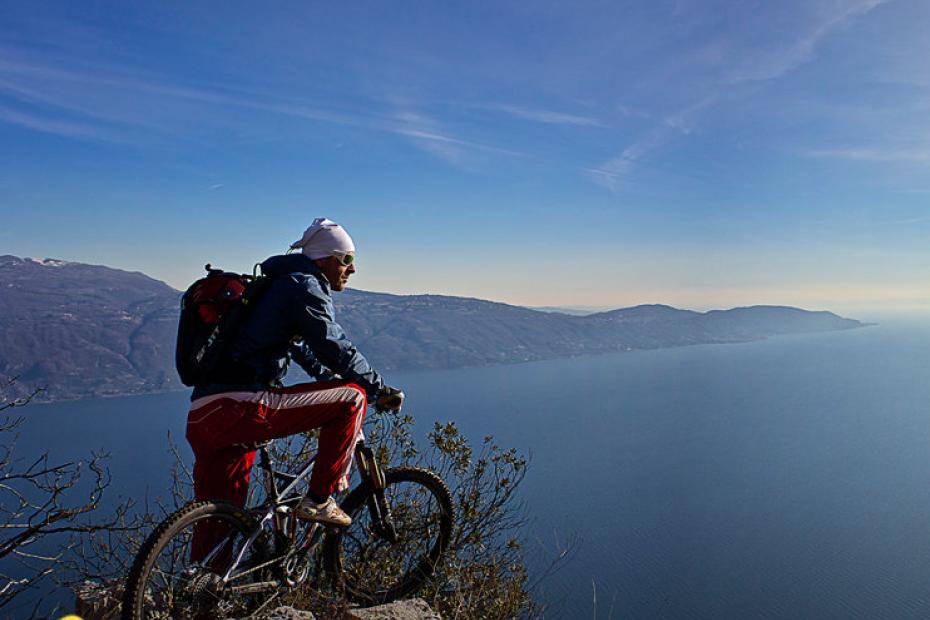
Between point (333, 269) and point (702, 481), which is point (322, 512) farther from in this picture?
point (702, 481)

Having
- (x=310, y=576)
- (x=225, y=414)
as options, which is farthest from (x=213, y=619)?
(x=225, y=414)

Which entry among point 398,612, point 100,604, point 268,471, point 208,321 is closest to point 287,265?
point 208,321

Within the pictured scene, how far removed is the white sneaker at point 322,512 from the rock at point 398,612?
430 mm

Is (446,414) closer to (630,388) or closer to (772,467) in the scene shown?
(772,467)

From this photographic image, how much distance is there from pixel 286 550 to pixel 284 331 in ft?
3.64

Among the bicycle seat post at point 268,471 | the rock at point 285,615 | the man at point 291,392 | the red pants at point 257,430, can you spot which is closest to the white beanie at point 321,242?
the man at point 291,392

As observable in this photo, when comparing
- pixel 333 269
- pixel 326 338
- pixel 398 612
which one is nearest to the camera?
pixel 326 338

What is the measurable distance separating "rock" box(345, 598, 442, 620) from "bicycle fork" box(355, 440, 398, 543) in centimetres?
40

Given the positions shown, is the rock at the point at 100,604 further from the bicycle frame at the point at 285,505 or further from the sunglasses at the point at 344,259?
the sunglasses at the point at 344,259

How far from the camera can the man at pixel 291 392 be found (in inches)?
117

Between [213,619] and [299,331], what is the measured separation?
1332mm

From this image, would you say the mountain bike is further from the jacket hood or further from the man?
the jacket hood

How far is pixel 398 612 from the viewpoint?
3.37m

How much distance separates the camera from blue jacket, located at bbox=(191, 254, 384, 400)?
2967 mm
